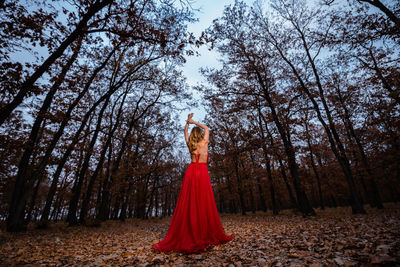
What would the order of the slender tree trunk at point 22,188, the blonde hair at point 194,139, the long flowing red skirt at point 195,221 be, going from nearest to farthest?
the long flowing red skirt at point 195,221
the blonde hair at point 194,139
the slender tree trunk at point 22,188

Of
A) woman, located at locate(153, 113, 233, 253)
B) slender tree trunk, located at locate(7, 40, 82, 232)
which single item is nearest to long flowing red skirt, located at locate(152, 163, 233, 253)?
woman, located at locate(153, 113, 233, 253)

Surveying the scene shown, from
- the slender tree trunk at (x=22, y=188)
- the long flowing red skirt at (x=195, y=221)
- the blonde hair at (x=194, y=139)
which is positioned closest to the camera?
the long flowing red skirt at (x=195, y=221)

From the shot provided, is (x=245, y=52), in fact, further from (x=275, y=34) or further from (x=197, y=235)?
(x=197, y=235)

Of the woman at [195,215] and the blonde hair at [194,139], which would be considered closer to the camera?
the woman at [195,215]

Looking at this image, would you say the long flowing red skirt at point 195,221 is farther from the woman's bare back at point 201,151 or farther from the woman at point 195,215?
the woman's bare back at point 201,151

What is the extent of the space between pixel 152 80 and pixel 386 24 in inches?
571

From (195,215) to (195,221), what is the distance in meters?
0.15

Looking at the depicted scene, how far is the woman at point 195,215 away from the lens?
464cm

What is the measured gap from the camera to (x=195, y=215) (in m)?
4.86

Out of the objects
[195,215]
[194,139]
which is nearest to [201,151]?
[194,139]

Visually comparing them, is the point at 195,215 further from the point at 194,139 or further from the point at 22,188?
the point at 22,188

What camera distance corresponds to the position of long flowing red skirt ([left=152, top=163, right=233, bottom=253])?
4.63m

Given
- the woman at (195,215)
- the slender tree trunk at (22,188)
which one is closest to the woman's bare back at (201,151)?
the woman at (195,215)

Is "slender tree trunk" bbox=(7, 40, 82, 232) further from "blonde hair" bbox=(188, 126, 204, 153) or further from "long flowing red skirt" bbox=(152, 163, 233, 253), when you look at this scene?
"long flowing red skirt" bbox=(152, 163, 233, 253)
